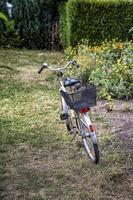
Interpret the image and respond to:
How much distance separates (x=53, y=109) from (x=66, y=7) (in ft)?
19.7

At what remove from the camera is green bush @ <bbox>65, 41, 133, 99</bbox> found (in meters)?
8.62

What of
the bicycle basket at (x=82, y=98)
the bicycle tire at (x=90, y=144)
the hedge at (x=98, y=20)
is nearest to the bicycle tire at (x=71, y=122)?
the bicycle tire at (x=90, y=144)

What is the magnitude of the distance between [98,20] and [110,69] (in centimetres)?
377

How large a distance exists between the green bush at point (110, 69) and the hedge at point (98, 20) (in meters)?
2.16

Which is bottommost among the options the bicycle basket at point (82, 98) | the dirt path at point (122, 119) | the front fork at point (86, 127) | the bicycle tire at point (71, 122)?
the dirt path at point (122, 119)

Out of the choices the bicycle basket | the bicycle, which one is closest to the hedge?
the bicycle

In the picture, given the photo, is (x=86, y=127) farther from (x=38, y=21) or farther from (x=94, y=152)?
(x=38, y=21)

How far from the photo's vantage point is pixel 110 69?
921 centimetres

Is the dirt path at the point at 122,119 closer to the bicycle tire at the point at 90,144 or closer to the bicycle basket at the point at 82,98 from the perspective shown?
the bicycle tire at the point at 90,144

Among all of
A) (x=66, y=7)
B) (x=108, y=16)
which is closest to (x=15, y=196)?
(x=108, y=16)

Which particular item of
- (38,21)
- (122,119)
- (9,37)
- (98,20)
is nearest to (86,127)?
(122,119)

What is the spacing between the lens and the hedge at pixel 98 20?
495 inches

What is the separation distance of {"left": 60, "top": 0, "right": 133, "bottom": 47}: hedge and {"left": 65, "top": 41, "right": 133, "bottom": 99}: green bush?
7.09 ft

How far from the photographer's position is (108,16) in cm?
1266
